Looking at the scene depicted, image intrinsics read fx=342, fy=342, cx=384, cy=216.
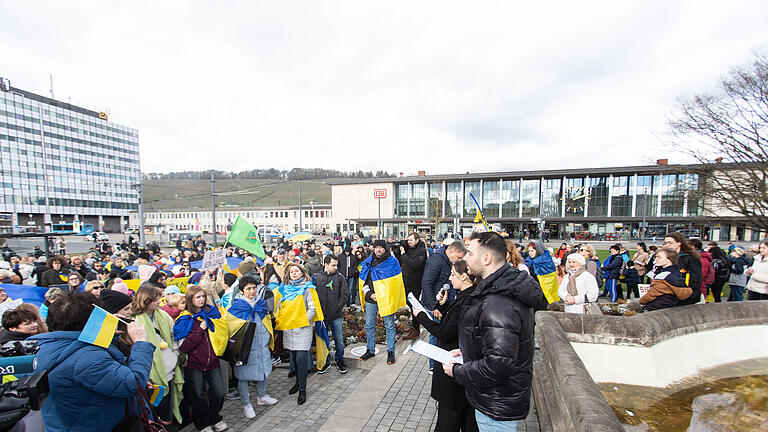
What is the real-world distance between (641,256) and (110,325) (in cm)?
1166

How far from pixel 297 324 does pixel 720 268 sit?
10680mm

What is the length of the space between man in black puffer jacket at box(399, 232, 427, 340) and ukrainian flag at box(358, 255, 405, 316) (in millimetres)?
256

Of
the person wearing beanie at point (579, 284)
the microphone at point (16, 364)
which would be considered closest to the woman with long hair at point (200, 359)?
the microphone at point (16, 364)

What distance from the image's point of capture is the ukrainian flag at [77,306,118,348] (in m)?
2.62

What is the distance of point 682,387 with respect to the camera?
476 centimetres

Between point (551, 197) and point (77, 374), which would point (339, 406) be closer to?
point (77, 374)

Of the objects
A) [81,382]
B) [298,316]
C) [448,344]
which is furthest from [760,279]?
[81,382]

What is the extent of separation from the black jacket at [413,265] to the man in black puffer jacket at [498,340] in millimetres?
3913

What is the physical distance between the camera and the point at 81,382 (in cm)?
259

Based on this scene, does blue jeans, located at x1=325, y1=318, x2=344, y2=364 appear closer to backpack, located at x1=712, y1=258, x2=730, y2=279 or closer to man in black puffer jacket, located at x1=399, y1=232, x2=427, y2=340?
man in black puffer jacket, located at x1=399, y1=232, x2=427, y2=340

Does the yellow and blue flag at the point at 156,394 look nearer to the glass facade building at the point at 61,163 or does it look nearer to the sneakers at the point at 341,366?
the sneakers at the point at 341,366

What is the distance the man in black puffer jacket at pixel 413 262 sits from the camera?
22.1 ft

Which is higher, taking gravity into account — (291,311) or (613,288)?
(291,311)

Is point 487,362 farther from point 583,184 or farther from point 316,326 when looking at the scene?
point 583,184
